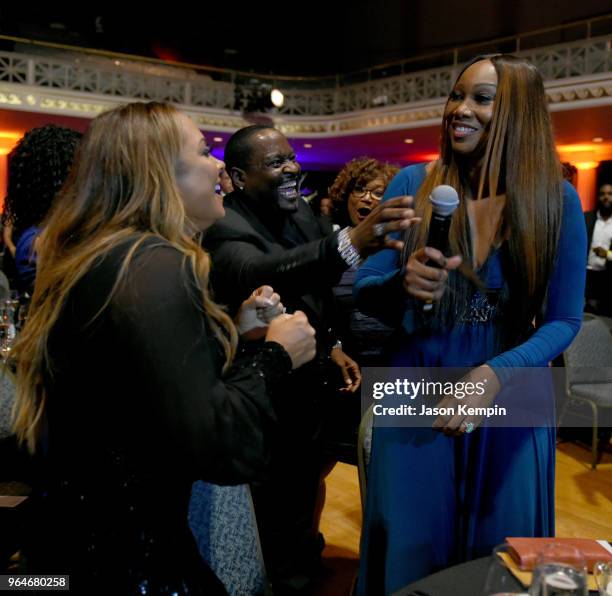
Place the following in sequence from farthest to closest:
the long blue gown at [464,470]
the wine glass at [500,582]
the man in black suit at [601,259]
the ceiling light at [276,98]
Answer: the ceiling light at [276,98]
the man in black suit at [601,259]
the long blue gown at [464,470]
the wine glass at [500,582]

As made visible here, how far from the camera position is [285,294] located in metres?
1.62

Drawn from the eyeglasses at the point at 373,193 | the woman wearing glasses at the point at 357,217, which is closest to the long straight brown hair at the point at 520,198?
the woman wearing glasses at the point at 357,217

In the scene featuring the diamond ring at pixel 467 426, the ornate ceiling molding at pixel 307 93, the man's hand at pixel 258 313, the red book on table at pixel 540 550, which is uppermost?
the ornate ceiling molding at pixel 307 93

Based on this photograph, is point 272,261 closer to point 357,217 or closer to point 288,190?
point 288,190

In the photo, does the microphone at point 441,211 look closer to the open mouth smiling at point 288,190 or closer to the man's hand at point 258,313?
the man's hand at point 258,313

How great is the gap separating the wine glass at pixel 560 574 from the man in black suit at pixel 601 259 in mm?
4484

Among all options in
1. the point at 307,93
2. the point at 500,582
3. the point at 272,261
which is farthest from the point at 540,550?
the point at 307,93

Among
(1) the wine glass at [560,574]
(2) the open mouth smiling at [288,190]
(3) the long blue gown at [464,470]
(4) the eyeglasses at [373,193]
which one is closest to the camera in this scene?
(1) the wine glass at [560,574]

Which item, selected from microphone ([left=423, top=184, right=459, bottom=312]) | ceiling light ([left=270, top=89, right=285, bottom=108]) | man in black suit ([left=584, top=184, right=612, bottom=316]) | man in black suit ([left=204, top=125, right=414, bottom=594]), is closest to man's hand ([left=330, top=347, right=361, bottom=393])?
man in black suit ([left=204, top=125, right=414, bottom=594])

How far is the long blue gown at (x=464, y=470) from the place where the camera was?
139 centimetres

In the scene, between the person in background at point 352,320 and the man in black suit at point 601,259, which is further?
the man in black suit at point 601,259

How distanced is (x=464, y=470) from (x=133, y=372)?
2.55ft

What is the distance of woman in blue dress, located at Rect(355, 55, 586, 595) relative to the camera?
1.40m

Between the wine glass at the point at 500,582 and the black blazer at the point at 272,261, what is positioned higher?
the black blazer at the point at 272,261
